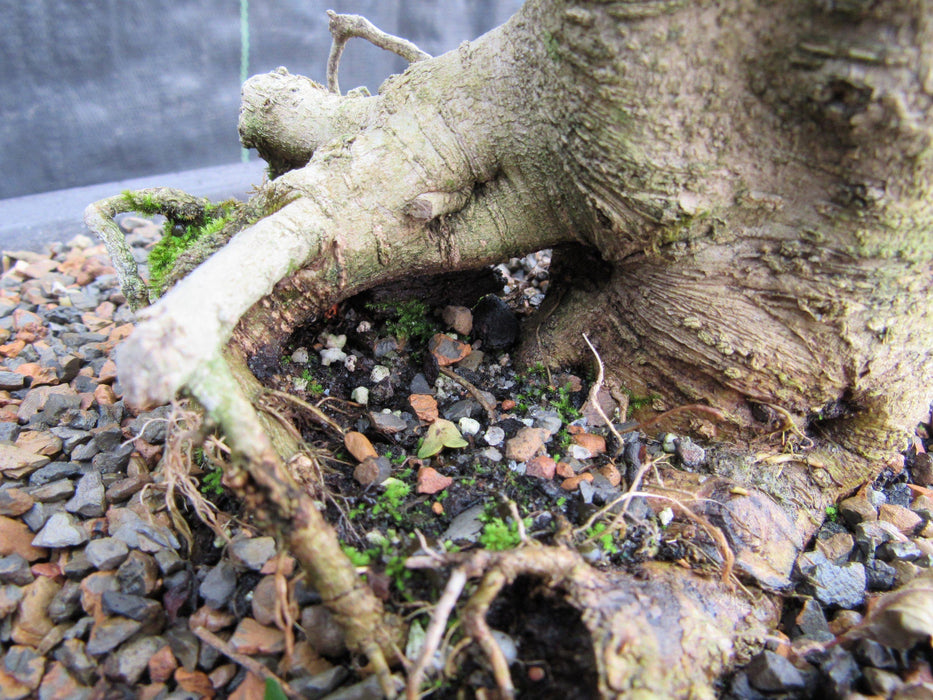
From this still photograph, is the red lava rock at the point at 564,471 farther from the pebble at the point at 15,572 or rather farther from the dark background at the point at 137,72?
the dark background at the point at 137,72

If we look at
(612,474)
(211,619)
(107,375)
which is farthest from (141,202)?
(612,474)

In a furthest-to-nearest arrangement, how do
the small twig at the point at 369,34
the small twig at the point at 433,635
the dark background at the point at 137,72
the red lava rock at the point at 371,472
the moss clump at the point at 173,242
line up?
the dark background at the point at 137,72 < the small twig at the point at 369,34 < the moss clump at the point at 173,242 < the red lava rock at the point at 371,472 < the small twig at the point at 433,635

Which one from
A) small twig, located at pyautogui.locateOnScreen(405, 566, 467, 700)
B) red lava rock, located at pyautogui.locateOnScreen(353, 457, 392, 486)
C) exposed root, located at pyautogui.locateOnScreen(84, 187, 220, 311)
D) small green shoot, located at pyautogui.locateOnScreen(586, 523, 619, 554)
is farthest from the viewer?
exposed root, located at pyautogui.locateOnScreen(84, 187, 220, 311)

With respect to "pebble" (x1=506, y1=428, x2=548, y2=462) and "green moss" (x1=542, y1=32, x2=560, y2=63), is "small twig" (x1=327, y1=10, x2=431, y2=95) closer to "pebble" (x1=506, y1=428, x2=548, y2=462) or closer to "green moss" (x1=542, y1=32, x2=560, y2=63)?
"green moss" (x1=542, y1=32, x2=560, y2=63)

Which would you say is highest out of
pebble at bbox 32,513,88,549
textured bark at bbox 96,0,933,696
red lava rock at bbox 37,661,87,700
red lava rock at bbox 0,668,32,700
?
textured bark at bbox 96,0,933,696

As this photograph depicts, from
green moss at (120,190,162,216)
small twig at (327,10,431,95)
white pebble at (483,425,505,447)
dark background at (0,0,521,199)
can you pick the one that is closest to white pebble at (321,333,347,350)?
white pebble at (483,425,505,447)

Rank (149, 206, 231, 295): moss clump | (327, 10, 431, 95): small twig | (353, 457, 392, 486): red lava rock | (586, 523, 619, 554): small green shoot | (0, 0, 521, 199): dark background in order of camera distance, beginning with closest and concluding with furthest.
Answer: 1. (586, 523, 619, 554): small green shoot
2. (353, 457, 392, 486): red lava rock
3. (149, 206, 231, 295): moss clump
4. (327, 10, 431, 95): small twig
5. (0, 0, 521, 199): dark background

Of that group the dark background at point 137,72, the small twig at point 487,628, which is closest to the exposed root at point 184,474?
the small twig at point 487,628
